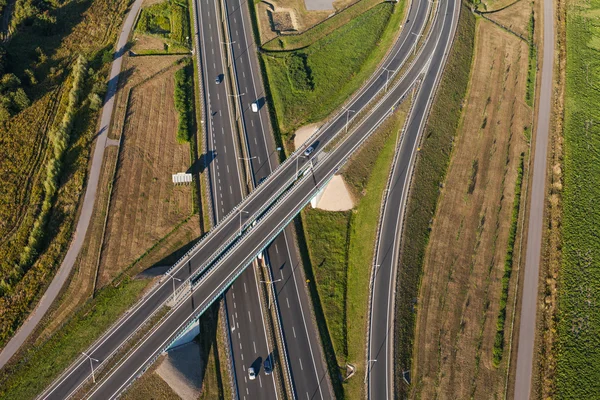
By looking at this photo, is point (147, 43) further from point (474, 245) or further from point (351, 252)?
point (474, 245)

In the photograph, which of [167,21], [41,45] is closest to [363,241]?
[167,21]

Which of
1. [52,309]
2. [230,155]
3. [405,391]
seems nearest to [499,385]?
[405,391]

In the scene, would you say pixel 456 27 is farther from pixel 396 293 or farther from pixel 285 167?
pixel 396 293

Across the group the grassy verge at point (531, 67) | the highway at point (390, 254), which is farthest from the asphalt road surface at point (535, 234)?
the highway at point (390, 254)

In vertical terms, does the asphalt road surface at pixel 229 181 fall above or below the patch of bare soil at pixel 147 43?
below

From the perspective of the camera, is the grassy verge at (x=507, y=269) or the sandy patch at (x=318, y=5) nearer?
the grassy verge at (x=507, y=269)

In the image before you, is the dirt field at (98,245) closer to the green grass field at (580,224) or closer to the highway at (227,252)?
the highway at (227,252)
